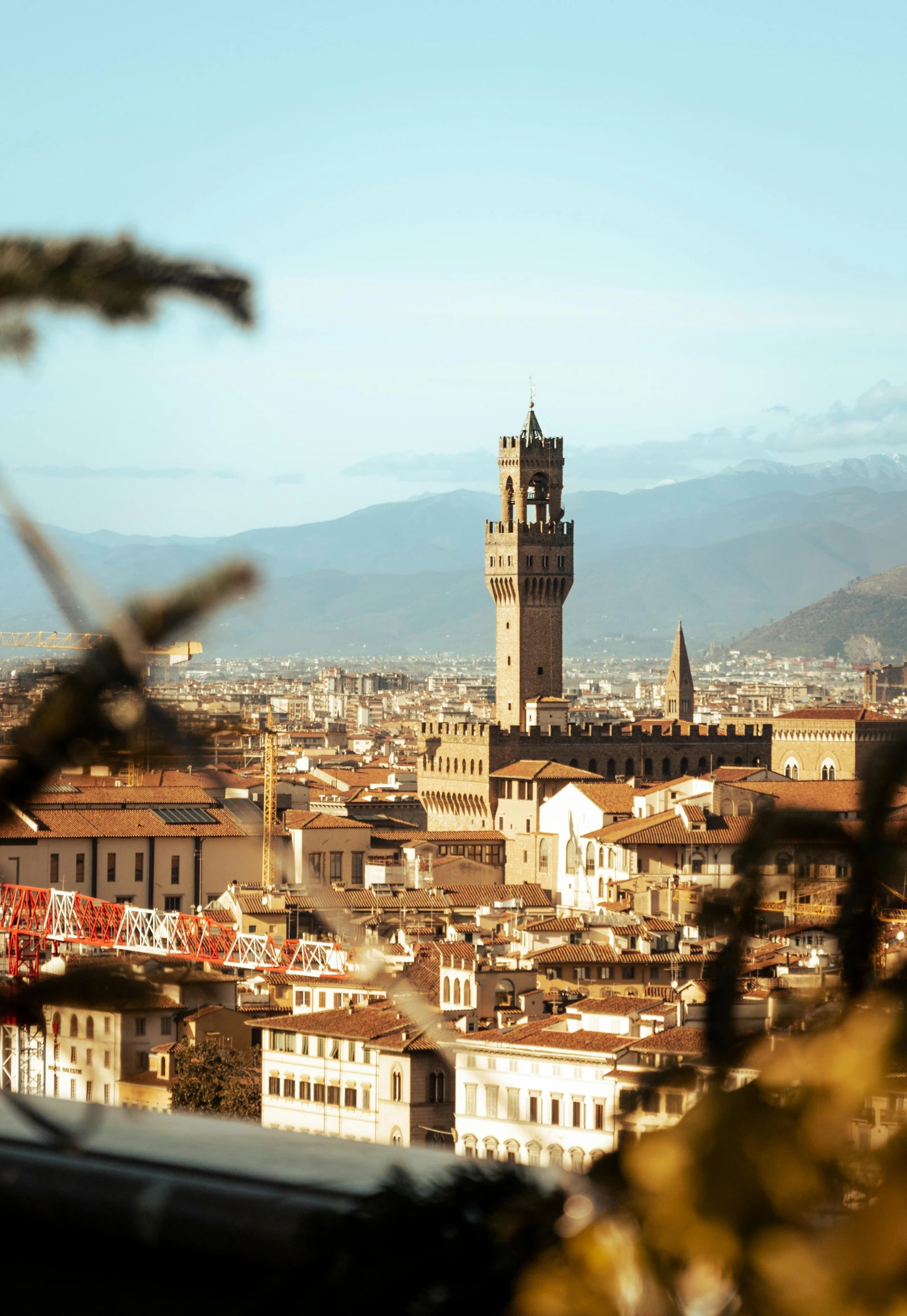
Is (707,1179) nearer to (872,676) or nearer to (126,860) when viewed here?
(126,860)

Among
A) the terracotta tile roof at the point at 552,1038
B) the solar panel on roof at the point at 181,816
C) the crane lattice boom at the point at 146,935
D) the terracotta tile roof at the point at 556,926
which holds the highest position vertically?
the solar panel on roof at the point at 181,816

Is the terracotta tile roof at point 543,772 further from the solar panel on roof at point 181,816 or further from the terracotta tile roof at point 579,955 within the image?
the solar panel on roof at point 181,816

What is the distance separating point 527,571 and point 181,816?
32.4m

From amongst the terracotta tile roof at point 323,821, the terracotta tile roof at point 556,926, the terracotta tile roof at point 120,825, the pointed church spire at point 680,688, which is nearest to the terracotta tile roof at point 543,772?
the terracotta tile roof at point 323,821

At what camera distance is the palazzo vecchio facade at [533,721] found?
36438 millimetres

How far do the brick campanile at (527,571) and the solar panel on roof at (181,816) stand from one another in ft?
103

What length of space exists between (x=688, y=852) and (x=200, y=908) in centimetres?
1213

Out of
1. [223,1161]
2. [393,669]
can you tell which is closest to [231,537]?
[223,1161]

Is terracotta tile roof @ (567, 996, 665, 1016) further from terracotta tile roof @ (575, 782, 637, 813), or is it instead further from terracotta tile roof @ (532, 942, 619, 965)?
terracotta tile roof @ (575, 782, 637, 813)

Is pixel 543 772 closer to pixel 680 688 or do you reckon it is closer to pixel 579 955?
pixel 579 955

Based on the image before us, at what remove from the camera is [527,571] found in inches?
1555

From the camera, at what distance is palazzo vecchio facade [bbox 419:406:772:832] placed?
3644 centimetres

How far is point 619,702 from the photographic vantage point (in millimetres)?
83125

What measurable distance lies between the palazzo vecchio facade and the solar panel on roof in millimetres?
27793
